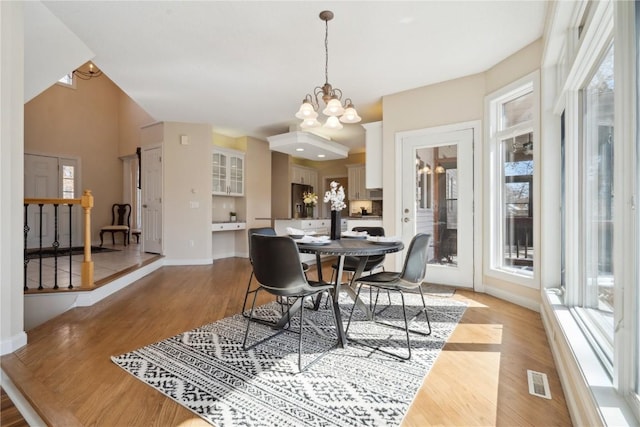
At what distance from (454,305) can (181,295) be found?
128 inches

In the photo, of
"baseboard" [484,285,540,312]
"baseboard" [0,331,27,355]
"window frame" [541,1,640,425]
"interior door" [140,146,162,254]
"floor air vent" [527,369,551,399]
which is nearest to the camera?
"window frame" [541,1,640,425]

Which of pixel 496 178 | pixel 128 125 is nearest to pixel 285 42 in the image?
pixel 496 178

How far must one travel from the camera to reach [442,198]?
426 centimetres

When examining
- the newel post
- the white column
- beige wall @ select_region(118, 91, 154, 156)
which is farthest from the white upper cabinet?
beige wall @ select_region(118, 91, 154, 156)

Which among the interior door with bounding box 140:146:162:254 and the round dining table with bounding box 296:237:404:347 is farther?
the interior door with bounding box 140:146:162:254

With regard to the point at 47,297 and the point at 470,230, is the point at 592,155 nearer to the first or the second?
the point at 470,230

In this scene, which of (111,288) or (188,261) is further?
(188,261)

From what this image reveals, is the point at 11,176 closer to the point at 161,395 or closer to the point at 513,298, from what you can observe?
the point at 161,395

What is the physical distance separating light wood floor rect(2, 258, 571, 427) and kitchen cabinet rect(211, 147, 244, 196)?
327 cm

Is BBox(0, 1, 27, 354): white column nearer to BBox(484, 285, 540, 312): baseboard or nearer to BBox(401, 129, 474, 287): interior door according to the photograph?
BBox(401, 129, 474, 287): interior door

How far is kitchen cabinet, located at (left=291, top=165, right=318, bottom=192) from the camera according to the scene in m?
8.38

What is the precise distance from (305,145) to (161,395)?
4904 mm

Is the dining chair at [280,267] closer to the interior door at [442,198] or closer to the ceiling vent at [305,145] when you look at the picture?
the interior door at [442,198]

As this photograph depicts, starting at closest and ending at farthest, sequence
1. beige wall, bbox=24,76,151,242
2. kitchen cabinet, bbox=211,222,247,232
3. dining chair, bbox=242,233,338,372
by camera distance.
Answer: dining chair, bbox=242,233,338,372 < kitchen cabinet, bbox=211,222,247,232 < beige wall, bbox=24,76,151,242
